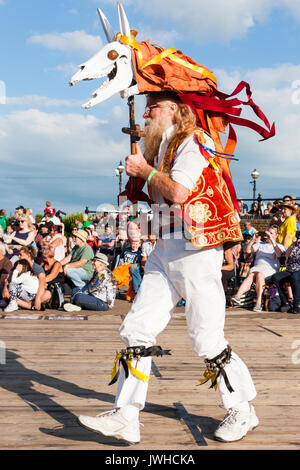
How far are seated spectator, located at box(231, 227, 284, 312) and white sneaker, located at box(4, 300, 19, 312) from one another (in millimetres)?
3759

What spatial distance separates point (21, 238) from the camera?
11102mm

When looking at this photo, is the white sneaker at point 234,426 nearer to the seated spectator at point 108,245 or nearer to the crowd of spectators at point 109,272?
the crowd of spectators at point 109,272

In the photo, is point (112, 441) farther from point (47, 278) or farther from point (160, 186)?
point (47, 278)

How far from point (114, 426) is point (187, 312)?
741mm

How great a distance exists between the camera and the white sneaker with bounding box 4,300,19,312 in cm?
852

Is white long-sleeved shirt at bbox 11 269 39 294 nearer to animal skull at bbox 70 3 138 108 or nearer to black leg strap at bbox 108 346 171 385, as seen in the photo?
black leg strap at bbox 108 346 171 385

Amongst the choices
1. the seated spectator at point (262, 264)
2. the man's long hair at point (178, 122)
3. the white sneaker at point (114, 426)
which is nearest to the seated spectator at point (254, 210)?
the seated spectator at point (262, 264)

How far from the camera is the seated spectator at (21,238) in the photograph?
1081 cm

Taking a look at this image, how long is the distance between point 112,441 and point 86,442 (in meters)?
0.15

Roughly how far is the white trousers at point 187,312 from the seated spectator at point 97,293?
5861mm

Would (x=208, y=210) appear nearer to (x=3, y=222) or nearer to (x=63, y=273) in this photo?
(x=63, y=273)

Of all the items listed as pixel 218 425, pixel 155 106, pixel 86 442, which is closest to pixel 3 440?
pixel 86 442

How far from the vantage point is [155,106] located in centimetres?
317

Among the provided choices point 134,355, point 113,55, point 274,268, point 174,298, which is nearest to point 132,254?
point 274,268
